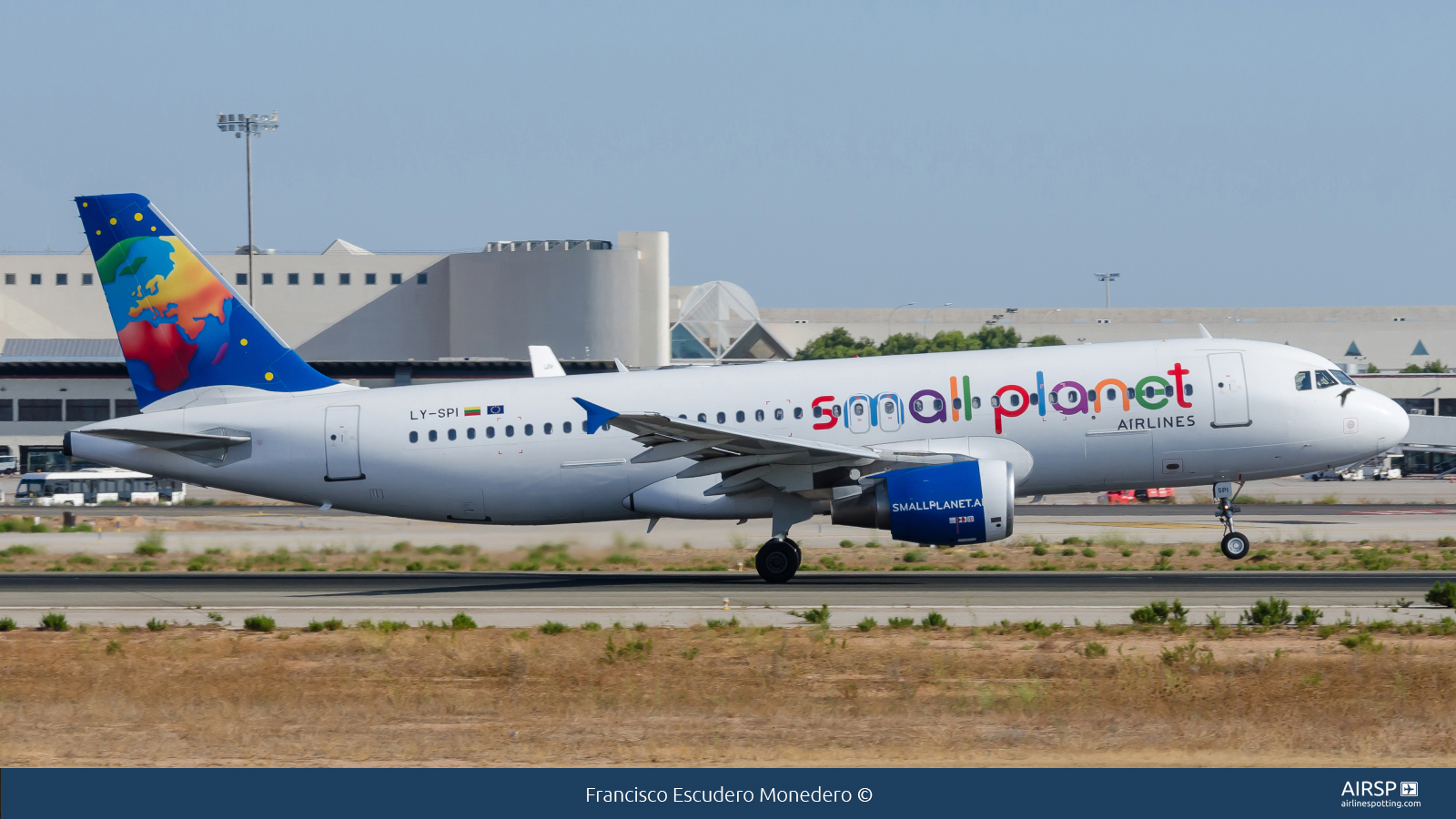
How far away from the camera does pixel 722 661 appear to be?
17.1 metres

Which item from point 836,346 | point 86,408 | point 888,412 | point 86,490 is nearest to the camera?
point 888,412

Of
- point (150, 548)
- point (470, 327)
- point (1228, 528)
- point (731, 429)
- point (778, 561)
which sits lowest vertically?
point (778, 561)

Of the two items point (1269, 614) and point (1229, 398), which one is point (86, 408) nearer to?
point (1229, 398)

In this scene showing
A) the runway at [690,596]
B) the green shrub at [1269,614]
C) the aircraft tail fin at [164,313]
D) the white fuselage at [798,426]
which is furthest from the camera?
the aircraft tail fin at [164,313]

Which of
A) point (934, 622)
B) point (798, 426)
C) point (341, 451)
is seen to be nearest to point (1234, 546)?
point (798, 426)

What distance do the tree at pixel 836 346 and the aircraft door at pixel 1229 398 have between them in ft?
359

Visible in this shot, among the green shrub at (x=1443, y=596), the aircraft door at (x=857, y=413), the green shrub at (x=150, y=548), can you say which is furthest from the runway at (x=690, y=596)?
the green shrub at (x=150, y=548)

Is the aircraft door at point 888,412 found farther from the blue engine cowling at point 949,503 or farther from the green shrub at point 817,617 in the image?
the green shrub at point 817,617

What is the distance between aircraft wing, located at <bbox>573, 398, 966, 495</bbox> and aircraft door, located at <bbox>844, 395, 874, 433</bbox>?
375 mm

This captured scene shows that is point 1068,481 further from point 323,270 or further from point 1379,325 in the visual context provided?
point 1379,325

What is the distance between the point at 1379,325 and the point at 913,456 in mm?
130618

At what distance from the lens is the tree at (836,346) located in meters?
138

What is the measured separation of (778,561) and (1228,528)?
864cm

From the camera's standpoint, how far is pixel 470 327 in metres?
119
